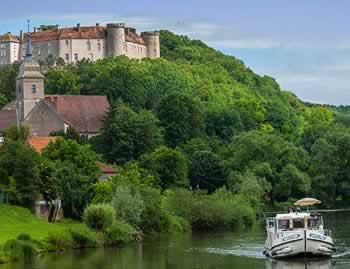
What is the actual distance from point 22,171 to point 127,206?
318 inches

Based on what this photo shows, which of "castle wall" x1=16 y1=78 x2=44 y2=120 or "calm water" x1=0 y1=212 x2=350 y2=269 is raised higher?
"castle wall" x1=16 y1=78 x2=44 y2=120

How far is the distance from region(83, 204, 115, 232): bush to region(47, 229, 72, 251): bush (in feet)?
10.4

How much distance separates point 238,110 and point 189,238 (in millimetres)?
79362

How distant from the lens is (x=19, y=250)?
210 feet

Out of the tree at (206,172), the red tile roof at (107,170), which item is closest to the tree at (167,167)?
the red tile roof at (107,170)

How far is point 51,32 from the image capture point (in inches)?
7431

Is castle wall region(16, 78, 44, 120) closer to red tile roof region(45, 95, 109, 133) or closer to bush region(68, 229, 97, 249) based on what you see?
red tile roof region(45, 95, 109, 133)

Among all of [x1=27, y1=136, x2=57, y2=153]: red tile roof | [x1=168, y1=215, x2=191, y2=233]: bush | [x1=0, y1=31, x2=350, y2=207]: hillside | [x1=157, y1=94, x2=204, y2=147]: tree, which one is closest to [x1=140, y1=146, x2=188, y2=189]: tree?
[x1=0, y1=31, x2=350, y2=207]: hillside

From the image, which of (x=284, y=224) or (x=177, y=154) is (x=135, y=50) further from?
(x=284, y=224)

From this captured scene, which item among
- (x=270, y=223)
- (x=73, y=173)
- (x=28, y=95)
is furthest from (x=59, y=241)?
(x=28, y=95)

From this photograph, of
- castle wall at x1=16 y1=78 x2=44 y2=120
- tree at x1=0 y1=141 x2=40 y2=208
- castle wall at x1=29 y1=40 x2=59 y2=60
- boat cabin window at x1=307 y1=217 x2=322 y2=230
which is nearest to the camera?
boat cabin window at x1=307 y1=217 x2=322 y2=230

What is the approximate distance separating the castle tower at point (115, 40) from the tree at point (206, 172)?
72.7 metres

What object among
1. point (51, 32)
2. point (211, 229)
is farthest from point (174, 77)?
point (211, 229)

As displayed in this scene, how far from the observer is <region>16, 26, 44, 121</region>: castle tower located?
425 ft
